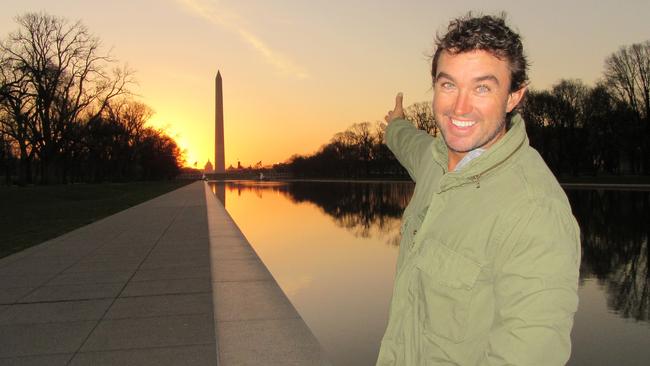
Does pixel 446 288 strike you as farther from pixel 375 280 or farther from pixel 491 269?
pixel 375 280

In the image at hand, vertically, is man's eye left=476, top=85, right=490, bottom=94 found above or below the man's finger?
below

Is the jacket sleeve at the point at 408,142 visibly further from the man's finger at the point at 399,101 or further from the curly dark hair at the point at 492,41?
the curly dark hair at the point at 492,41

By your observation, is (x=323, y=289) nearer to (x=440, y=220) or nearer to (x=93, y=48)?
(x=440, y=220)

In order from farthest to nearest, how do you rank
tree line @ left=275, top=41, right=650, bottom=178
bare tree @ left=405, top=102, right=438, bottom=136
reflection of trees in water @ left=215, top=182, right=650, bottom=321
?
bare tree @ left=405, top=102, right=438, bottom=136 < tree line @ left=275, top=41, right=650, bottom=178 < reflection of trees in water @ left=215, top=182, right=650, bottom=321

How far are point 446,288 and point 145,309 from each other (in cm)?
542

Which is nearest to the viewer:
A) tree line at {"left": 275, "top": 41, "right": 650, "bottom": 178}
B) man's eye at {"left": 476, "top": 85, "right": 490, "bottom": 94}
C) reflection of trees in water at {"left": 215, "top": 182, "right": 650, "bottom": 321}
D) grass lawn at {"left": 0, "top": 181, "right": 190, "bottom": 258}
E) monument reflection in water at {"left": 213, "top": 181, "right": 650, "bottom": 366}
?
man's eye at {"left": 476, "top": 85, "right": 490, "bottom": 94}

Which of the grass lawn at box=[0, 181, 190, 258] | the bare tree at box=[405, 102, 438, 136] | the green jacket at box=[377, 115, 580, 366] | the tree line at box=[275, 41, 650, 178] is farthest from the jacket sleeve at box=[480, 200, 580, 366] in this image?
the bare tree at box=[405, 102, 438, 136]

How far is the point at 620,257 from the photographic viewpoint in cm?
1102

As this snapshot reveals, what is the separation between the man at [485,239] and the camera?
1309mm

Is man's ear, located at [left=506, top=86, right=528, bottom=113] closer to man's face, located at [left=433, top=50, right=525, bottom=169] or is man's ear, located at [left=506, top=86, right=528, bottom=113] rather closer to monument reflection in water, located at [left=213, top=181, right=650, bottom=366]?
man's face, located at [left=433, top=50, right=525, bottom=169]

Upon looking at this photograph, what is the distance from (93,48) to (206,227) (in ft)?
123

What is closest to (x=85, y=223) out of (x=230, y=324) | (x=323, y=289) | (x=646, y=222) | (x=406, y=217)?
(x=323, y=289)

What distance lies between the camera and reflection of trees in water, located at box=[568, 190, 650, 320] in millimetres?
7868

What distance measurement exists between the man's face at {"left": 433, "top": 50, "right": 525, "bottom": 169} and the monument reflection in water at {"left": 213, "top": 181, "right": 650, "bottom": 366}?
479 centimetres
